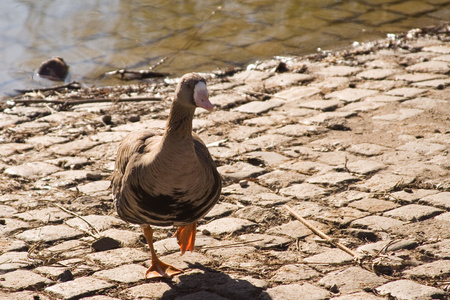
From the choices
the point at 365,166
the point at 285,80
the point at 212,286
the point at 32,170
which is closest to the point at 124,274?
the point at 212,286

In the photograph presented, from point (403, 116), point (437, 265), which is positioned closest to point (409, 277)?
point (437, 265)

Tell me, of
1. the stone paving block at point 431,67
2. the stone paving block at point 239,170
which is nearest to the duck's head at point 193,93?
the stone paving block at point 239,170

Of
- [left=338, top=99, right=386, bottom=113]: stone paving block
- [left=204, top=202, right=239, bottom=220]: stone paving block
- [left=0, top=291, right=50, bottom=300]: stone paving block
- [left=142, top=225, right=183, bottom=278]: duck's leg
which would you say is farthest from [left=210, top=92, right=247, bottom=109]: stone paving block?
[left=0, top=291, right=50, bottom=300]: stone paving block

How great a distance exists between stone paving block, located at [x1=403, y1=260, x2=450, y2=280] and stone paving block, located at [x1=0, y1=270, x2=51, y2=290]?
7.79ft

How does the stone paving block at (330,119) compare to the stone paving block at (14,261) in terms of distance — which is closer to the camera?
the stone paving block at (14,261)

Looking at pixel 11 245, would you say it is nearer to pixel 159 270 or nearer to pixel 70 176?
pixel 159 270

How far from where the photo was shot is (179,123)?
3959 millimetres

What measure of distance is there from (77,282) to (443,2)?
10.3m

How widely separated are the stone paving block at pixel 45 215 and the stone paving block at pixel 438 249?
9.35ft

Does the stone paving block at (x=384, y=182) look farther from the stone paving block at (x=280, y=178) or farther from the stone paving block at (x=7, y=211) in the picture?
the stone paving block at (x=7, y=211)

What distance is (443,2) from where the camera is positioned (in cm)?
1199

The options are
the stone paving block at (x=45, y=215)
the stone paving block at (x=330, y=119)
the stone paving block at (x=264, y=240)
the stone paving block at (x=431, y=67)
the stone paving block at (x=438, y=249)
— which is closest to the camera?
the stone paving block at (x=438, y=249)

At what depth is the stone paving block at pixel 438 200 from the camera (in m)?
4.74

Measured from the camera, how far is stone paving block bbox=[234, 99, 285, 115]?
7312 millimetres
